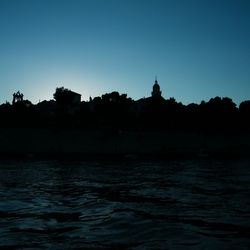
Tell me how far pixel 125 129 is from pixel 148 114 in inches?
451

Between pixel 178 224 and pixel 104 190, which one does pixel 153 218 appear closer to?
pixel 178 224

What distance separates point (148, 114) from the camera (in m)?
67.6

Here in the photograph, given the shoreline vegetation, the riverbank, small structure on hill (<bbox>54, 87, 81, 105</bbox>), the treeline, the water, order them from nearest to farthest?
the water < the riverbank < the shoreline vegetation < the treeline < small structure on hill (<bbox>54, 87, 81, 105</bbox>)

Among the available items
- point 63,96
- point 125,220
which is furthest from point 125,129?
point 125,220

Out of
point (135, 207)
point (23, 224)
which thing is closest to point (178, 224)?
point (135, 207)

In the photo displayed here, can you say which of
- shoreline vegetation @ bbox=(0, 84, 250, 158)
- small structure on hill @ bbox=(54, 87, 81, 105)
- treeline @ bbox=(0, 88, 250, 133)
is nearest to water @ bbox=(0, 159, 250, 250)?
shoreline vegetation @ bbox=(0, 84, 250, 158)

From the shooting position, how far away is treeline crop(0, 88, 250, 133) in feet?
205

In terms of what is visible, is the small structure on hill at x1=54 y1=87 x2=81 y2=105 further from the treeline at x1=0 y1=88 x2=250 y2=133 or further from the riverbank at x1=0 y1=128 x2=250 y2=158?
the riverbank at x1=0 y1=128 x2=250 y2=158

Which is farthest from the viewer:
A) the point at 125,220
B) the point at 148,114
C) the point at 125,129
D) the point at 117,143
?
the point at 148,114

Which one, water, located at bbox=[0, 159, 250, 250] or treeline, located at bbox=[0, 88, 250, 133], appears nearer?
water, located at bbox=[0, 159, 250, 250]

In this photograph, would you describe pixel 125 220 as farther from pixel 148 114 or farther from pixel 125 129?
pixel 148 114

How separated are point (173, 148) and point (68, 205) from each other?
46953 millimetres

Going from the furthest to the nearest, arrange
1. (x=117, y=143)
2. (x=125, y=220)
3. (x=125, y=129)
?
1. (x=125, y=129)
2. (x=117, y=143)
3. (x=125, y=220)

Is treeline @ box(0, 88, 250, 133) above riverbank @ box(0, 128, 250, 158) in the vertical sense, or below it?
above
